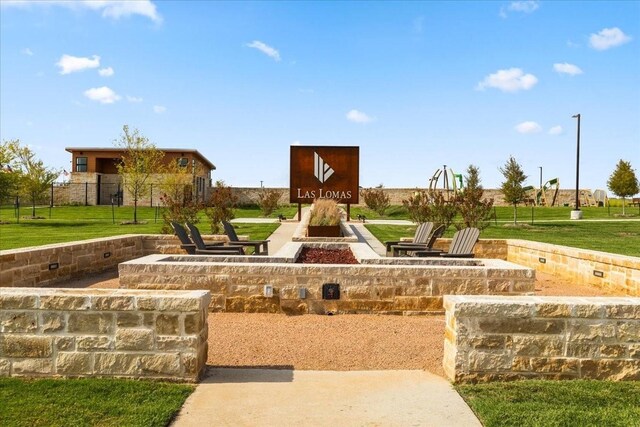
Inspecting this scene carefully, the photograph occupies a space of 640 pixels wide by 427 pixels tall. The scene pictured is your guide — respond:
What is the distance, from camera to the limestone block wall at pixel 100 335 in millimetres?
4125

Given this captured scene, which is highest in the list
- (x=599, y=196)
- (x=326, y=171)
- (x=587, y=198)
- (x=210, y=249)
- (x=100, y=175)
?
(x=100, y=175)

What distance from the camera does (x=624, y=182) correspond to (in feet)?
125

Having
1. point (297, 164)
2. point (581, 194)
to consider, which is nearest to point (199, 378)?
point (297, 164)

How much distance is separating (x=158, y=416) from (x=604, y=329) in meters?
3.54

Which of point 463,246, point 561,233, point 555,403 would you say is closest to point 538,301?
point 555,403

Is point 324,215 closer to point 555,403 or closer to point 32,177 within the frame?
point 555,403

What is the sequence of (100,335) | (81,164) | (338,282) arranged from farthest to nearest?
(81,164) → (338,282) → (100,335)

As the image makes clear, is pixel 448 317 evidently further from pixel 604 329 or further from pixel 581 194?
pixel 581 194

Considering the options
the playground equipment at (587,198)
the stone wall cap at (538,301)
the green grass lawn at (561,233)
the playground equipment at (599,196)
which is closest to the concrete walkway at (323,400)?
the stone wall cap at (538,301)

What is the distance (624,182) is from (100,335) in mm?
42080

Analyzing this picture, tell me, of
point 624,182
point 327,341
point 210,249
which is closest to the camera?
point 327,341

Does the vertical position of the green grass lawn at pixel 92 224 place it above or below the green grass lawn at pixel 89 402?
above

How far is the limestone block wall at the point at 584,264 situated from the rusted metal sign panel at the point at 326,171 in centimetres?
1008

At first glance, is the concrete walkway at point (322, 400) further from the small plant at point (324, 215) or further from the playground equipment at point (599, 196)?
the playground equipment at point (599, 196)
